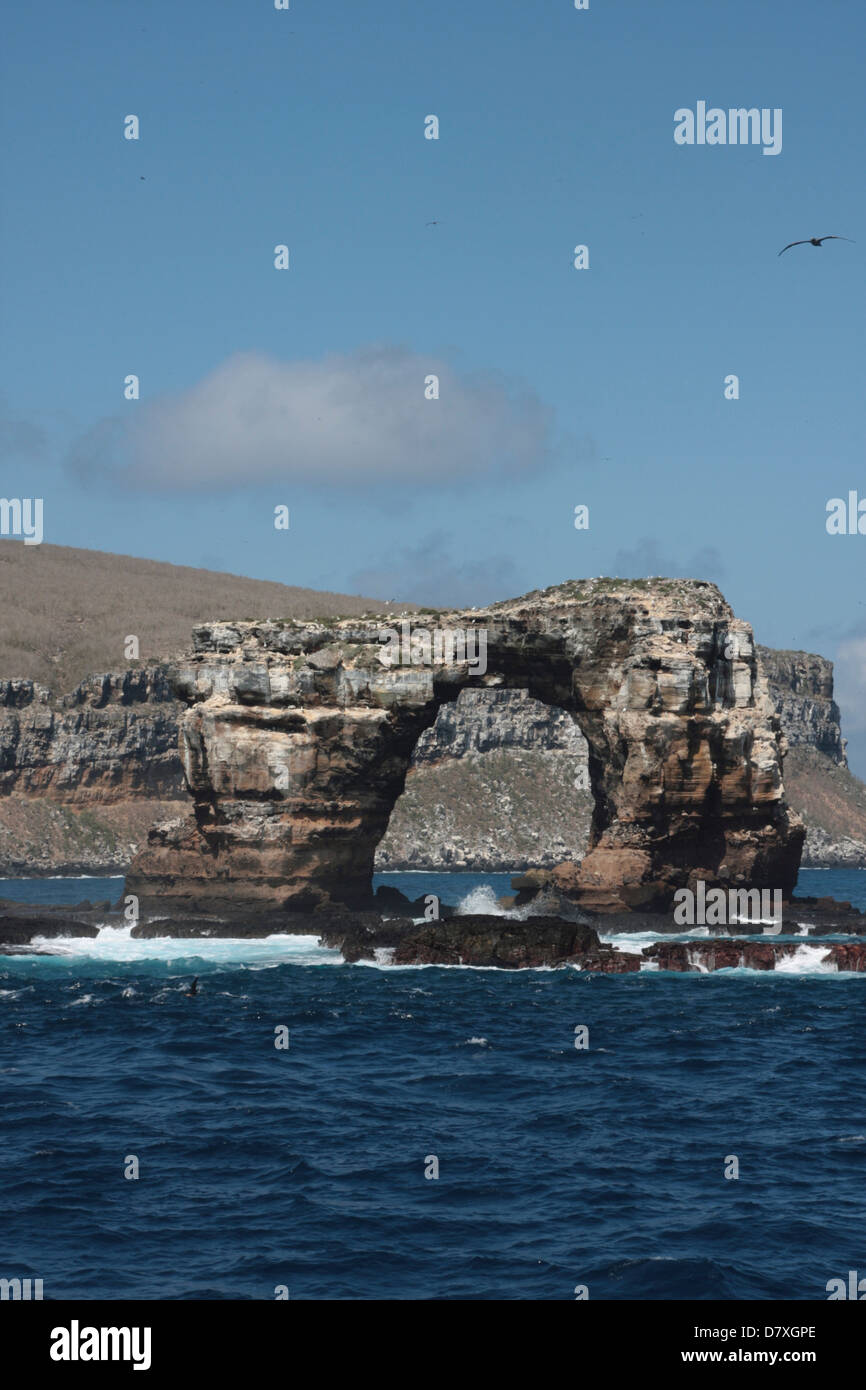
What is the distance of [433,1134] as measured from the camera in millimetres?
36062

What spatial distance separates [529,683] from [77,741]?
88275mm

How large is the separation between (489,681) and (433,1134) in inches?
1659

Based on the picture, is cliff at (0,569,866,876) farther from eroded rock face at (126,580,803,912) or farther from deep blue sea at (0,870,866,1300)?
deep blue sea at (0,870,866,1300)

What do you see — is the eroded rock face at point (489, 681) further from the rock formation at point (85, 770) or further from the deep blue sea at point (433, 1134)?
the rock formation at point (85, 770)

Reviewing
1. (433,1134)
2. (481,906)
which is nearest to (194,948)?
(481,906)

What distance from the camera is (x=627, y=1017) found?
50.9 metres

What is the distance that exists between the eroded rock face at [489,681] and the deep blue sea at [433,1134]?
1368 centimetres

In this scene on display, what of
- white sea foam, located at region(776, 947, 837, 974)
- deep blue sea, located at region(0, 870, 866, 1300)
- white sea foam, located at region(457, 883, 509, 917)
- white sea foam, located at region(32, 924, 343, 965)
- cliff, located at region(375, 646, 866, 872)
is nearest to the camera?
deep blue sea, located at region(0, 870, 866, 1300)

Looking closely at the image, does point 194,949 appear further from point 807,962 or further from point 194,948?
point 807,962

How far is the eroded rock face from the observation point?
72.4 metres

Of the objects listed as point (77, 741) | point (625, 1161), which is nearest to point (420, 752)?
point (77, 741)

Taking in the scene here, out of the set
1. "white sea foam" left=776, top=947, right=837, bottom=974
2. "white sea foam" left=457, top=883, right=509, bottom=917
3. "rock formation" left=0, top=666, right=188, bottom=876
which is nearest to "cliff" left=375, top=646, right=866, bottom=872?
"rock formation" left=0, top=666, right=188, bottom=876

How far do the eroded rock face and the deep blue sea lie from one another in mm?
13680
